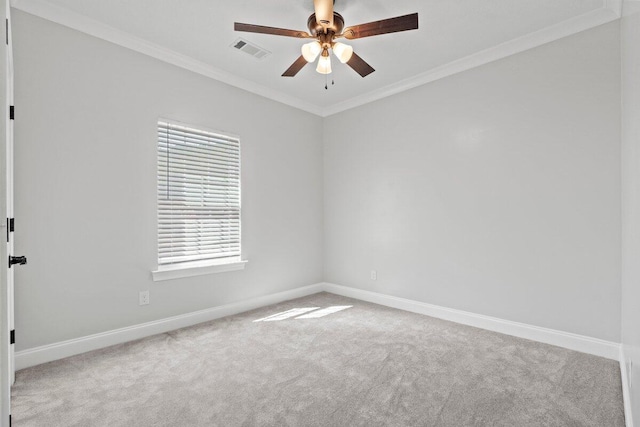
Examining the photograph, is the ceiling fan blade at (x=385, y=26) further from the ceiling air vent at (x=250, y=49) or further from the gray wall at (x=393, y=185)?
the gray wall at (x=393, y=185)

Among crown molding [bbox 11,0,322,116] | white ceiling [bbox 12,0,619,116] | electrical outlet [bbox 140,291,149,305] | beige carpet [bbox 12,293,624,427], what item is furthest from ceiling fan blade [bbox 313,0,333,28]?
electrical outlet [bbox 140,291,149,305]

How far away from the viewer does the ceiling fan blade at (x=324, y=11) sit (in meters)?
2.19

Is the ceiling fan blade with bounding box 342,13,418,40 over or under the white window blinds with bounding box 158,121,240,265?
over

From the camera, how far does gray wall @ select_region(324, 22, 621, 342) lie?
2.55 meters

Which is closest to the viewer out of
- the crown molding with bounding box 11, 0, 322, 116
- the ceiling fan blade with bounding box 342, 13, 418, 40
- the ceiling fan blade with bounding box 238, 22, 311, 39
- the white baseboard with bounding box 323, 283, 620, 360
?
the ceiling fan blade with bounding box 342, 13, 418, 40

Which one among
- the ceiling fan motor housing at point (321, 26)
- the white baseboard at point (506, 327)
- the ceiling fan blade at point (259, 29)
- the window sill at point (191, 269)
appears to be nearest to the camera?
the ceiling fan blade at point (259, 29)

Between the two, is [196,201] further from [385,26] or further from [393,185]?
[385,26]

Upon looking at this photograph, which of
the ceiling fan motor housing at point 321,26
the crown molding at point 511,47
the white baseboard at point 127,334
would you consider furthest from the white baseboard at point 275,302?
the ceiling fan motor housing at point 321,26

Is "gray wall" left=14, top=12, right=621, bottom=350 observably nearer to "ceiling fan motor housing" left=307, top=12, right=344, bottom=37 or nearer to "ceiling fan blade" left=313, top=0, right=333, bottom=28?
"ceiling fan motor housing" left=307, top=12, right=344, bottom=37

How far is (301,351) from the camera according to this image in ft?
8.75

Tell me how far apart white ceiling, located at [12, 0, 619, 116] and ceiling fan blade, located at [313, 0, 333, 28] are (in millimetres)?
270

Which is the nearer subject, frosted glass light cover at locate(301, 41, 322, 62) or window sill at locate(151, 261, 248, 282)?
frosted glass light cover at locate(301, 41, 322, 62)

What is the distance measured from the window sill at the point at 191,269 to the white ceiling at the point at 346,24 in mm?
2062

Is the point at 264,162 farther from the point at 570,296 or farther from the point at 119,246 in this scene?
Result: the point at 570,296
